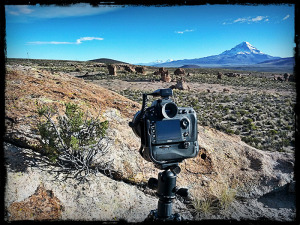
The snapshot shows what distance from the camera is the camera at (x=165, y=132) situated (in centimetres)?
208

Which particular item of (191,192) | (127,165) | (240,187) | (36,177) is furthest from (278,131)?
(36,177)

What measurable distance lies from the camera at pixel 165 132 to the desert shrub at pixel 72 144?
118 centimetres

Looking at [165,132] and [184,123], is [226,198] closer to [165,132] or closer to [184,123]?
[184,123]

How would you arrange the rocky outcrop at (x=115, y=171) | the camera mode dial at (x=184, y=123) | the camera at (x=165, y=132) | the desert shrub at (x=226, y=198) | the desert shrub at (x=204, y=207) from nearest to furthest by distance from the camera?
1. the camera at (x=165, y=132)
2. the camera mode dial at (x=184, y=123)
3. the rocky outcrop at (x=115, y=171)
4. the desert shrub at (x=204, y=207)
5. the desert shrub at (x=226, y=198)

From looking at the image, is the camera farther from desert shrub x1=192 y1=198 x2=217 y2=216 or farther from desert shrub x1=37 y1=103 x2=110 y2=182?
desert shrub x1=192 y1=198 x2=217 y2=216

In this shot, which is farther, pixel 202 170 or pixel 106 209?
pixel 202 170

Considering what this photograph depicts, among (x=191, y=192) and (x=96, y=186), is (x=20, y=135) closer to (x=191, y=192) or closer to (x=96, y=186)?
(x=96, y=186)

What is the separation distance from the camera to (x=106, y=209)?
297 centimetres

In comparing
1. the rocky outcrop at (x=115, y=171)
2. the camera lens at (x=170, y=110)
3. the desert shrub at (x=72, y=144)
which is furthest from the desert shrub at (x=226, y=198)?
the camera lens at (x=170, y=110)

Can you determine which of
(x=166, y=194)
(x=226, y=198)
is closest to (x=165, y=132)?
(x=166, y=194)

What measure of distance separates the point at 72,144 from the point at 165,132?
144 cm

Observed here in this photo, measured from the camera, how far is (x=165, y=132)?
6.89ft

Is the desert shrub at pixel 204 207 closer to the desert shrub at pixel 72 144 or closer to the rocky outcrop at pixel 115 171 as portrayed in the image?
the rocky outcrop at pixel 115 171
